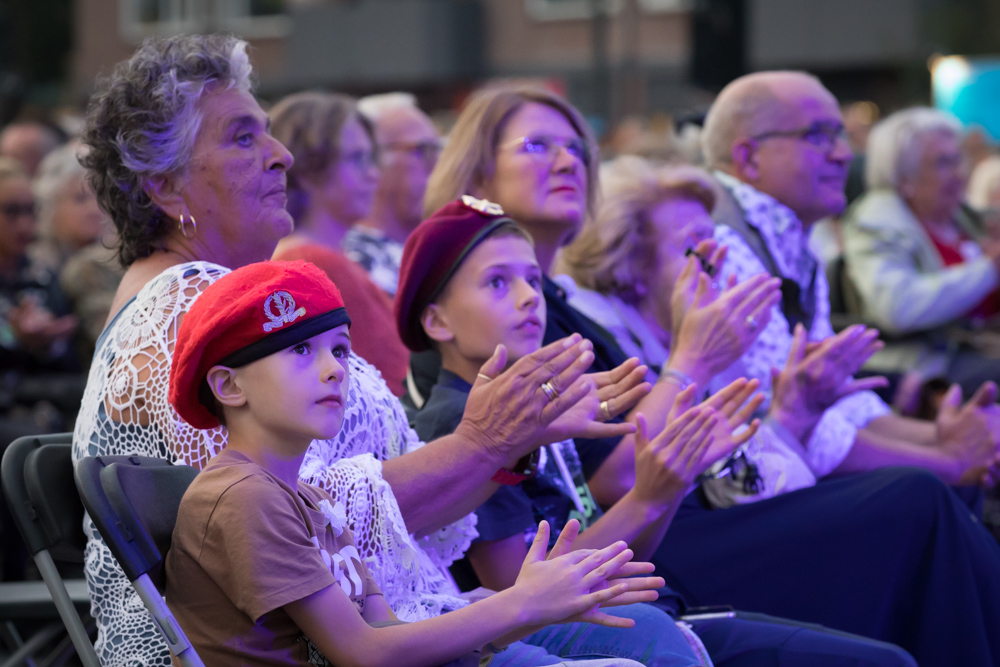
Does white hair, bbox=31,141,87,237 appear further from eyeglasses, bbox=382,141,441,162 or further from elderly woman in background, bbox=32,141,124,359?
eyeglasses, bbox=382,141,441,162

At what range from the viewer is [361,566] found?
1637mm

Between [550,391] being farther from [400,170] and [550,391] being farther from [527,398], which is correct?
[400,170]

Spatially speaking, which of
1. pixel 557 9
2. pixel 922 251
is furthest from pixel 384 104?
pixel 557 9

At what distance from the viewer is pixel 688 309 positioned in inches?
101

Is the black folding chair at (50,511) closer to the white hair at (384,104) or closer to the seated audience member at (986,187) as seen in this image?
the white hair at (384,104)

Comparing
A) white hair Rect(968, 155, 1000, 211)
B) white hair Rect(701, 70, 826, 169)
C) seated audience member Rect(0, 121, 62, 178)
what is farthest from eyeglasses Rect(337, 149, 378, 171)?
white hair Rect(968, 155, 1000, 211)

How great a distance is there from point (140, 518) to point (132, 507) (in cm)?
2

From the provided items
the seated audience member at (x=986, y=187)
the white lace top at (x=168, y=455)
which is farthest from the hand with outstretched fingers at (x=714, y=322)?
the seated audience member at (x=986, y=187)

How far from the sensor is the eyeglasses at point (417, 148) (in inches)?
184

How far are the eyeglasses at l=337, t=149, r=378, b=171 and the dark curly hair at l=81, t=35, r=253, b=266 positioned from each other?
1.41 metres

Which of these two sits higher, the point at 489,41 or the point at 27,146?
the point at 489,41

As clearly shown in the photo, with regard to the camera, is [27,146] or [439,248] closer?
[439,248]

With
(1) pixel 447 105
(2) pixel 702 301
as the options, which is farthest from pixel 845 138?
(1) pixel 447 105

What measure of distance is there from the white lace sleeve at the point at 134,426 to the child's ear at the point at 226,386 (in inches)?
12.4
